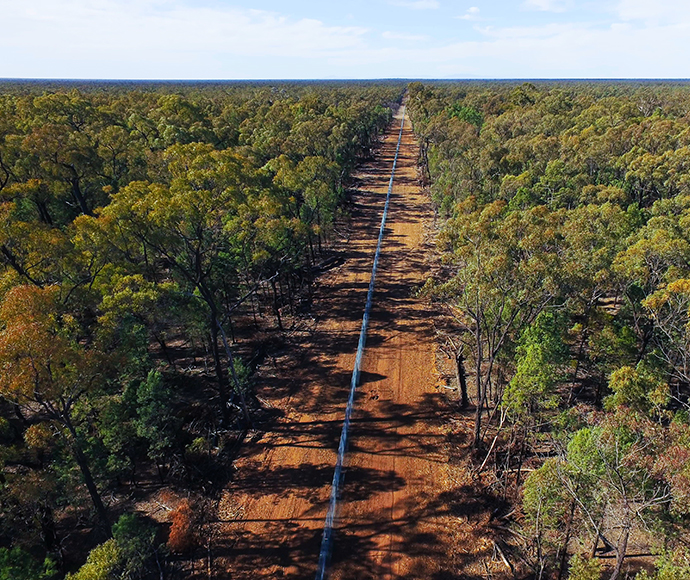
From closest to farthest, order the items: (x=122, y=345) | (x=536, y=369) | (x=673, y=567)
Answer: (x=673, y=567) → (x=536, y=369) → (x=122, y=345)

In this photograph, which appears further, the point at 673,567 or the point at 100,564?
the point at 100,564

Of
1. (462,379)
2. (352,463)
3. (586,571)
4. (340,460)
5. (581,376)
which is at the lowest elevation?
(352,463)

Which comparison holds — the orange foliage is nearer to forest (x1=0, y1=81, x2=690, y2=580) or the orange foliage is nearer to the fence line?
forest (x1=0, y1=81, x2=690, y2=580)

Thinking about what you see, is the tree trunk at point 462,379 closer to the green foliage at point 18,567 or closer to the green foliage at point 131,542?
the green foliage at point 131,542

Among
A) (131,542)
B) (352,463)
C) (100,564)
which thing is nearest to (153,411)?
(131,542)

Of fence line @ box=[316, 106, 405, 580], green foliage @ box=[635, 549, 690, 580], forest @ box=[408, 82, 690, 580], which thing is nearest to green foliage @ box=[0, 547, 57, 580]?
fence line @ box=[316, 106, 405, 580]

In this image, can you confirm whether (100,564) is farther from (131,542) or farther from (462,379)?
(462,379)
